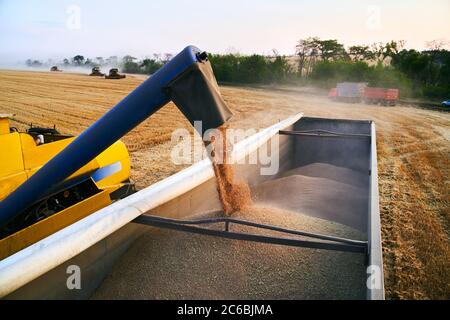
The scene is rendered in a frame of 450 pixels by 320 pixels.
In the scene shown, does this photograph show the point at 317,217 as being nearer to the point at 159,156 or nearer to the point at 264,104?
the point at 159,156

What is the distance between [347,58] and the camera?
38281 mm

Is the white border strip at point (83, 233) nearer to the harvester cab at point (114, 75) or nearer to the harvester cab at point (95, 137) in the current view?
the harvester cab at point (95, 137)

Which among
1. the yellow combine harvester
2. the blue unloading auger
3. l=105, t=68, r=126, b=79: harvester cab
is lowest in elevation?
the yellow combine harvester

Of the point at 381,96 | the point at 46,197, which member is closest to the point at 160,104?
the point at 46,197

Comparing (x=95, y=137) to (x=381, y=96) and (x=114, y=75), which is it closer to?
(x=381, y=96)

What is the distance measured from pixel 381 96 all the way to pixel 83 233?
2109 centimetres

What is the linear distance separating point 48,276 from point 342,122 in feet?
20.1

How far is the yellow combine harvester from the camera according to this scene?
264cm

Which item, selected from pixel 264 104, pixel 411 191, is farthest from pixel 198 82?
pixel 264 104

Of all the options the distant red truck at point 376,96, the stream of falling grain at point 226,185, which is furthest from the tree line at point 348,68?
the stream of falling grain at point 226,185

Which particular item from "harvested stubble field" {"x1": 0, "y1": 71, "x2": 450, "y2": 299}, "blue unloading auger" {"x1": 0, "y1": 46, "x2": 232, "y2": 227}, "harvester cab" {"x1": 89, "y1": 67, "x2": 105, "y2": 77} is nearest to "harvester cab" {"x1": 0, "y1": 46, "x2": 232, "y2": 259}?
"blue unloading auger" {"x1": 0, "y1": 46, "x2": 232, "y2": 227}

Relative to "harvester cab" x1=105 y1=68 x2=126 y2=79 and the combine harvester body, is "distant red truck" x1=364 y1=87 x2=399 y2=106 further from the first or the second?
"harvester cab" x1=105 y1=68 x2=126 y2=79

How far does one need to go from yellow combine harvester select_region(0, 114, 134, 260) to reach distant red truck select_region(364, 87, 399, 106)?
1950 cm

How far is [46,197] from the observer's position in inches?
103
